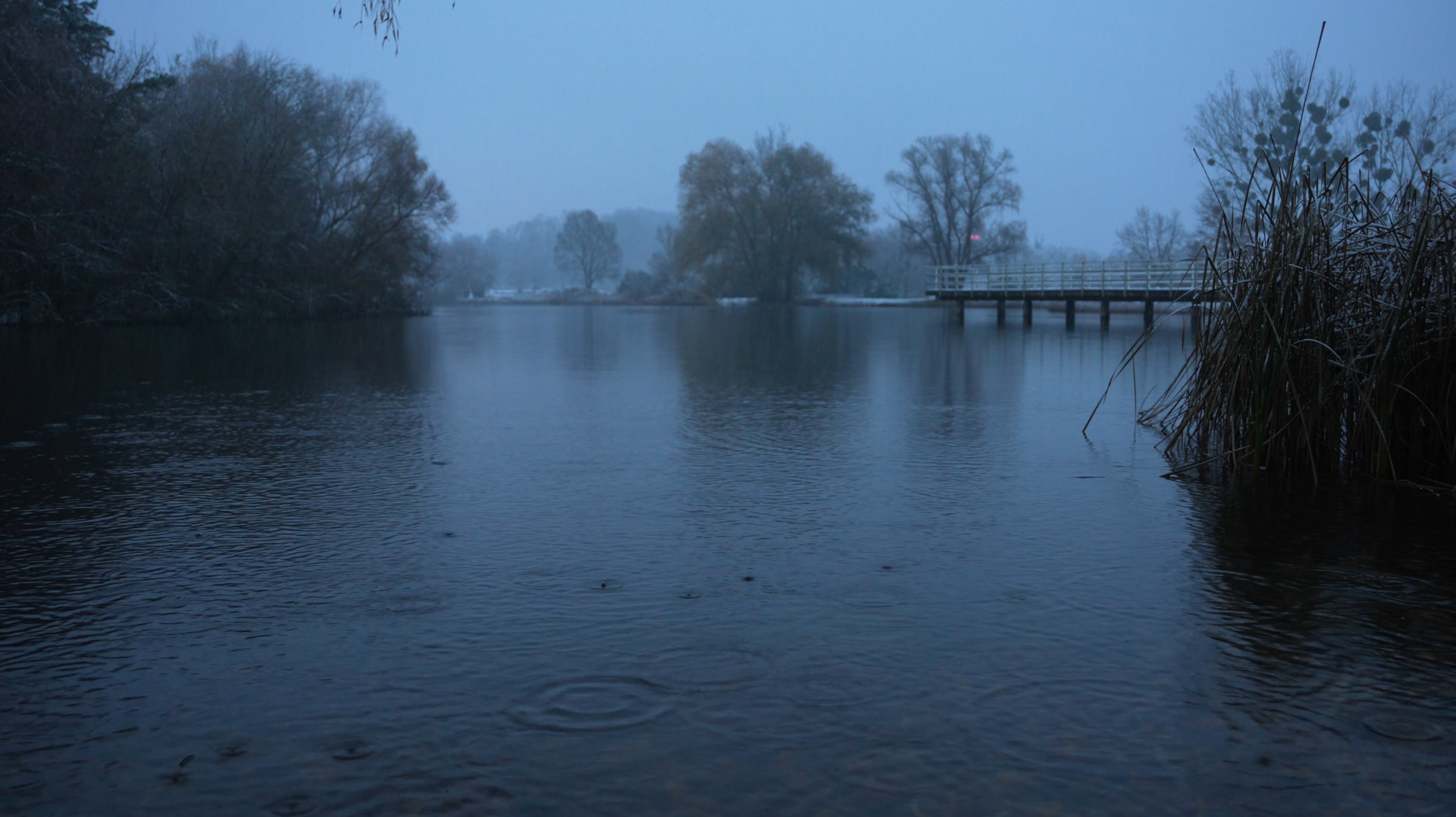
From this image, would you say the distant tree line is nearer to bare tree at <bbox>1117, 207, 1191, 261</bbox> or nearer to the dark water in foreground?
the dark water in foreground

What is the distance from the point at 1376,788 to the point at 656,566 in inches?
119

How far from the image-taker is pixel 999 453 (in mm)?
8586

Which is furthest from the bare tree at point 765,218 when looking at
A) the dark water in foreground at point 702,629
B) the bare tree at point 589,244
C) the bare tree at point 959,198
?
the dark water in foreground at point 702,629

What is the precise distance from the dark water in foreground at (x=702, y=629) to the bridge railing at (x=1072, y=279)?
24762mm

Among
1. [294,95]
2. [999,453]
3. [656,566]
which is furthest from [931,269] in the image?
[656,566]

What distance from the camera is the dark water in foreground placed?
118 inches

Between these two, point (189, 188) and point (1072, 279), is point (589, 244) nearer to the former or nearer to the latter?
point (1072, 279)

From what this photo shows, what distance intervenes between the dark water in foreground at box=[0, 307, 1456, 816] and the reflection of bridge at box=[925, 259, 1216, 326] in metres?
24.8

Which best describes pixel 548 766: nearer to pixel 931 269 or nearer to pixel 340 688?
pixel 340 688

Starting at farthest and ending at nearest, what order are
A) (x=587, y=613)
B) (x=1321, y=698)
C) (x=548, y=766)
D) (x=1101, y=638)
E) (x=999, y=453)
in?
(x=999, y=453), (x=587, y=613), (x=1101, y=638), (x=1321, y=698), (x=548, y=766)

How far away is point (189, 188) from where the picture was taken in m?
32.1

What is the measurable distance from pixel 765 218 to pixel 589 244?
181 ft

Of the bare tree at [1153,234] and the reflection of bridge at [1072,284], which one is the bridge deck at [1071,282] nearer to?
the reflection of bridge at [1072,284]

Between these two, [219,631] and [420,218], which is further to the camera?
[420,218]
